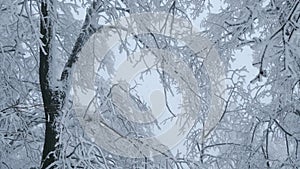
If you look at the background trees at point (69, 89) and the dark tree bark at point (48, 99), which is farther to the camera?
the dark tree bark at point (48, 99)

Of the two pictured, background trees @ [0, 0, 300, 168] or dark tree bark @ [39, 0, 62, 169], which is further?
dark tree bark @ [39, 0, 62, 169]

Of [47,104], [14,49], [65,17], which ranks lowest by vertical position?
[47,104]

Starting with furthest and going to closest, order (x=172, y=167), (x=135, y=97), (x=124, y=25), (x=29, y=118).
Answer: (x=135, y=97), (x=29, y=118), (x=124, y=25), (x=172, y=167)

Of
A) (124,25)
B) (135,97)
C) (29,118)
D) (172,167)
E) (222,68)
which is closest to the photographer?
(172,167)

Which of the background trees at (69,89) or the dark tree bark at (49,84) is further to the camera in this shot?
the dark tree bark at (49,84)

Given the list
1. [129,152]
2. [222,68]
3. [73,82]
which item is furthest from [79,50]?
[222,68]

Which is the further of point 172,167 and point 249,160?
point 249,160

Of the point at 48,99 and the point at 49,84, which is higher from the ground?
the point at 49,84

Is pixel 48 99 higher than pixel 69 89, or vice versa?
pixel 69 89

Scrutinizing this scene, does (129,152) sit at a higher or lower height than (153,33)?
lower

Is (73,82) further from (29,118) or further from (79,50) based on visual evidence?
(29,118)

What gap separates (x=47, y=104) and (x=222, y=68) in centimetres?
247

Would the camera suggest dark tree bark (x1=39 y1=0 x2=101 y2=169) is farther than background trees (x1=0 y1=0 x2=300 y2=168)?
Yes

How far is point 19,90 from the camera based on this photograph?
508 cm
